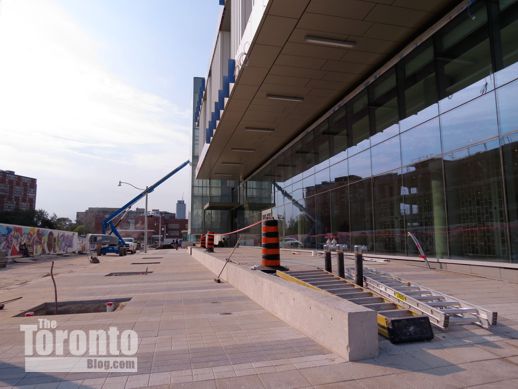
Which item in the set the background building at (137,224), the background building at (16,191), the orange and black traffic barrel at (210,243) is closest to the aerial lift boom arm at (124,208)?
the orange and black traffic barrel at (210,243)

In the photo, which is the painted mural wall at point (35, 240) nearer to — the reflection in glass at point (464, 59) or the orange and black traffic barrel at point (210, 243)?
the orange and black traffic barrel at point (210, 243)

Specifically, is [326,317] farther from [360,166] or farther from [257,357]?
[360,166]

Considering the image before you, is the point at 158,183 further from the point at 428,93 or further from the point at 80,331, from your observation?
the point at 80,331

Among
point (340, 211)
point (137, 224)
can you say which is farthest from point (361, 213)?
point (137, 224)

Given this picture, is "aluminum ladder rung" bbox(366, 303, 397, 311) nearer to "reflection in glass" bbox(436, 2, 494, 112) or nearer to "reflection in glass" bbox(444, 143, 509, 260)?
"reflection in glass" bbox(444, 143, 509, 260)

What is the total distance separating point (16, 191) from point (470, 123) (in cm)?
11297

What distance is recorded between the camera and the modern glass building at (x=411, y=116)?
1088cm

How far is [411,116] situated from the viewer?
583 inches

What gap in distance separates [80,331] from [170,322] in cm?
142

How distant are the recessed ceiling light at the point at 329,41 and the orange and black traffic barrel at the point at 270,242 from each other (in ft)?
24.1

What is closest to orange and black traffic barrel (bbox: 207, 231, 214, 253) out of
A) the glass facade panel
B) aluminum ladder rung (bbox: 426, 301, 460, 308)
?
the glass facade panel

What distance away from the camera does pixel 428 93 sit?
13.9 meters

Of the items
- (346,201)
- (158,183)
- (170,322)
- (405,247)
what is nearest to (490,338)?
(170,322)

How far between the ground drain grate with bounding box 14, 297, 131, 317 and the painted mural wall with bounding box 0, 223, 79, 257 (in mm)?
19371
